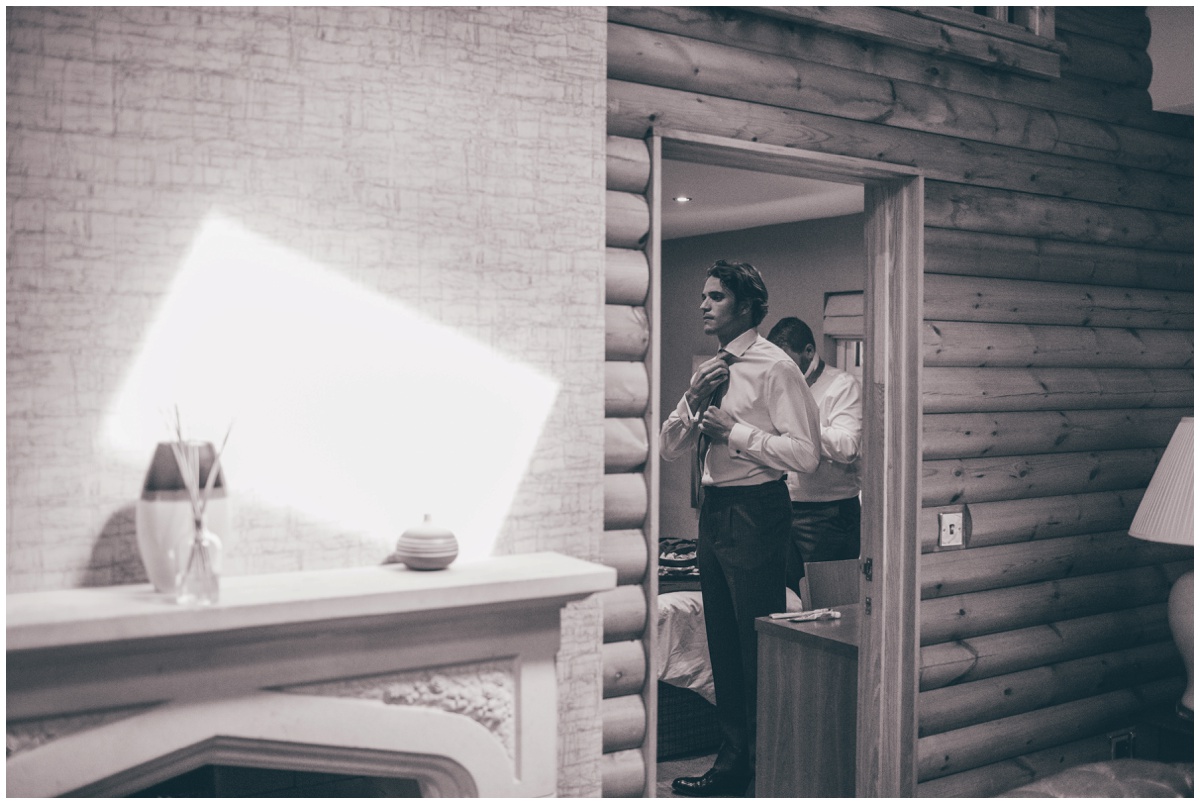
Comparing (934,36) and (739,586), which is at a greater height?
(934,36)

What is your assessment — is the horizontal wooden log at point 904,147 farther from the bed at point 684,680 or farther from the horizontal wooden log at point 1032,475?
the bed at point 684,680

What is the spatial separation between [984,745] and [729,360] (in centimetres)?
159

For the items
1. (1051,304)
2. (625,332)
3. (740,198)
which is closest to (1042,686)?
(1051,304)

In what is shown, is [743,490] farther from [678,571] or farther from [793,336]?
[793,336]

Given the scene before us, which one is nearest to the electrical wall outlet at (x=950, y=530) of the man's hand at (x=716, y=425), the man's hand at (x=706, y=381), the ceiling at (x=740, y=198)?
the man's hand at (x=716, y=425)

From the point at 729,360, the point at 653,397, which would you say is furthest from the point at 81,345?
the point at 729,360

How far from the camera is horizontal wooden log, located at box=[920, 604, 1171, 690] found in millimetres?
3193

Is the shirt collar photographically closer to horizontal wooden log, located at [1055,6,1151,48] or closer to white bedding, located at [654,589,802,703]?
white bedding, located at [654,589,802,703]

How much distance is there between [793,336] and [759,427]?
1.61 m

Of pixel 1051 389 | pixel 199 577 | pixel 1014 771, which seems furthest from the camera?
pixel 1051 389

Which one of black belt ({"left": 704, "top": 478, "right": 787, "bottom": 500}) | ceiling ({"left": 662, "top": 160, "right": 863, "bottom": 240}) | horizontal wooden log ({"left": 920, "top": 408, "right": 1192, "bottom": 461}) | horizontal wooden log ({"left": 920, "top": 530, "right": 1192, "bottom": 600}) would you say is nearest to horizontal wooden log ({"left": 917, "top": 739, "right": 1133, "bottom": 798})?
horizontal wooden log ({"left": 920, "top": 530, "right": 1192, "bottom": 600})

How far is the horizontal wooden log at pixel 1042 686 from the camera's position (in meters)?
3.19

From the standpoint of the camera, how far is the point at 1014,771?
333 cm

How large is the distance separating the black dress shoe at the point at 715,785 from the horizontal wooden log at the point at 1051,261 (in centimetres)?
→ 193
